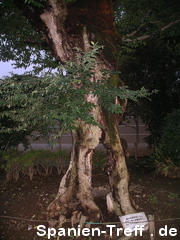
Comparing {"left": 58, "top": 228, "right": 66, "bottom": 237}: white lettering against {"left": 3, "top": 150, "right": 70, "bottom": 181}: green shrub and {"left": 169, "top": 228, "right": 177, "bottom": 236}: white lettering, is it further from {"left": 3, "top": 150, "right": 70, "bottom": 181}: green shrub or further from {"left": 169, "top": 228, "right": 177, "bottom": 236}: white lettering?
{"left": 3, "top": 150, "right": 70, "bottom": 181}: green shrub

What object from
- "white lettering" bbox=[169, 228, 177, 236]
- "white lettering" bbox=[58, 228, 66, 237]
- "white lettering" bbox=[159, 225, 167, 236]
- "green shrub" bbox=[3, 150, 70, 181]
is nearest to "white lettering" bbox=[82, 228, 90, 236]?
"white lettering" bbox=[58, 228, 66, 237]

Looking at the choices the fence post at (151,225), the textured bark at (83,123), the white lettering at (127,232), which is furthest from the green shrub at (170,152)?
the fence post at (151,225)

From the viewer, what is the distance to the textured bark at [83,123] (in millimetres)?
4438

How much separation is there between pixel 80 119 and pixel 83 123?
0.36 ft

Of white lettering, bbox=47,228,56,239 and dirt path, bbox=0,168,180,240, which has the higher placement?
dirt path, bbox=0,168,180,240

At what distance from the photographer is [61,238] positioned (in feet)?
13.6

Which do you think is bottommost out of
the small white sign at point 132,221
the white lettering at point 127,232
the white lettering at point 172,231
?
the white lettering at point 172,231

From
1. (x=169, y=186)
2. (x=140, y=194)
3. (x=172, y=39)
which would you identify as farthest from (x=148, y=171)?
(x=172, y=39)

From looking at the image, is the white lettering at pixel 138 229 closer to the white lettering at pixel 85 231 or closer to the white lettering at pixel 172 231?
the white lettering at pixel 172 231

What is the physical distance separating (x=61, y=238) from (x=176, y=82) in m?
8.04

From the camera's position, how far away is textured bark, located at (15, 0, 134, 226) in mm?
4438

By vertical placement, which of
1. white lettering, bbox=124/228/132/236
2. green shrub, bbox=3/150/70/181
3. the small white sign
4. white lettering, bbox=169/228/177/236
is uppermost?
green shrub, bbox=3/150/70/181

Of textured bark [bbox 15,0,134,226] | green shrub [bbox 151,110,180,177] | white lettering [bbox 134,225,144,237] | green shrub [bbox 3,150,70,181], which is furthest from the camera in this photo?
green shrub [bbox 3,150,70,181]

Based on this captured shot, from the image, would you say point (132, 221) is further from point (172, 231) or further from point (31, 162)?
point (31, 162)
